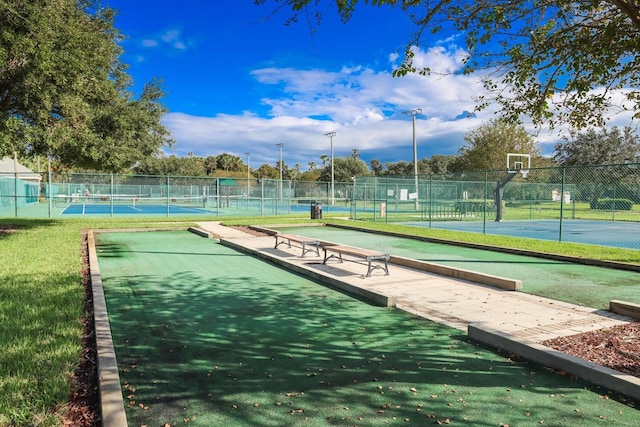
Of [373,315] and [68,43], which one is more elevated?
[68,43]

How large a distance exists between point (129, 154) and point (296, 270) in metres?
11.3

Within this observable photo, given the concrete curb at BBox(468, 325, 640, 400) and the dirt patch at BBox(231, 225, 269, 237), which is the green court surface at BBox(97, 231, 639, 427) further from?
the dirt patch at BBox(231, 225, 269, 237)

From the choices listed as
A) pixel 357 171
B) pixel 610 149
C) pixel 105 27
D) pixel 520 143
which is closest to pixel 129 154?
pixel 105 27

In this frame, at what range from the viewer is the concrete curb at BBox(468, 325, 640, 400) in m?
3.79

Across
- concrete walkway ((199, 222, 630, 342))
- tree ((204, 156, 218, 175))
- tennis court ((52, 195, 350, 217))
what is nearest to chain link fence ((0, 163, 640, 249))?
tennis court ((52, 195, 350, 217))

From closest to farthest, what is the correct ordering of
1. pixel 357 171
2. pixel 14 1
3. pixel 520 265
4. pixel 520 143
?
pixel 520 265, pixel 14 1, pixel 520 143, pixel 357 171

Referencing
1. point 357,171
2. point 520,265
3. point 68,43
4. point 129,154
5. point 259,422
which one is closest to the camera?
point 259,422

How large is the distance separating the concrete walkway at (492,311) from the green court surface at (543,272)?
2.54 feet

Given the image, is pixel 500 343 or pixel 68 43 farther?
pixel 68 43

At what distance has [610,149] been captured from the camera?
50.9 metres

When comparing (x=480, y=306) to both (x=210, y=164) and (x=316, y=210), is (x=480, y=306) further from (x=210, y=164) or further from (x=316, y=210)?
(x=210, y=164)

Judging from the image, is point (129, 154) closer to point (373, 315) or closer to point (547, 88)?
point (373, 315)

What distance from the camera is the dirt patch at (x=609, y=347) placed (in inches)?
170

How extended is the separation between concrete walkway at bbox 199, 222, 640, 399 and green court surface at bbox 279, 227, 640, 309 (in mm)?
774
